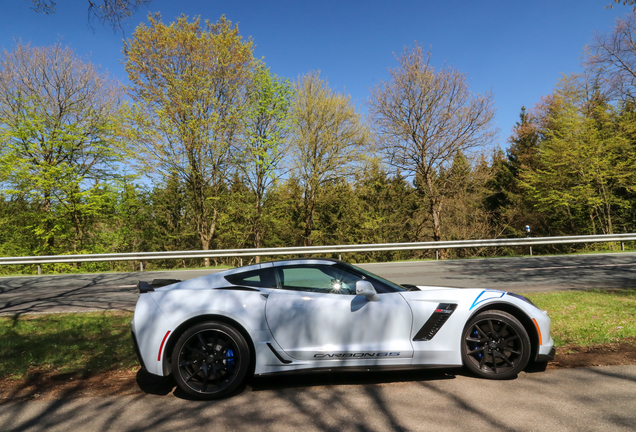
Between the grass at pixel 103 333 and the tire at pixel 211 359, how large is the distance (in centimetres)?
150

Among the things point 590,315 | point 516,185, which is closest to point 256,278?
point 590,315

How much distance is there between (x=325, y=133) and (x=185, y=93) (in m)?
9.31

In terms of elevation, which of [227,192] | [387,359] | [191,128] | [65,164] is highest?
[191,128]

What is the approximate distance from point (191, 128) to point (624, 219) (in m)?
28.2

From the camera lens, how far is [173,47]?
18.7m

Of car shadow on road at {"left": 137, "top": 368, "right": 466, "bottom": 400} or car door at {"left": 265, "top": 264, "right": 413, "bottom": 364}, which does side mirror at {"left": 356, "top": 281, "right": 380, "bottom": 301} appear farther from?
car shadow on road at {"left": 137, "top": 368, "right": 466, "bottom": 400}

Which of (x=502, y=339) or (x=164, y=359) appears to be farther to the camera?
(x=502, y=339)

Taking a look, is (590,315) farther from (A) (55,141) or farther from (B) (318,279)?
(A) (55,141)

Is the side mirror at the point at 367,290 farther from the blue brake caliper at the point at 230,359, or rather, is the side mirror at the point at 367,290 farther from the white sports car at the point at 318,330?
the blue brake caliper at the point at 230,359

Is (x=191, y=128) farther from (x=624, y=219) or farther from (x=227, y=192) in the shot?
(x=624, y=219)

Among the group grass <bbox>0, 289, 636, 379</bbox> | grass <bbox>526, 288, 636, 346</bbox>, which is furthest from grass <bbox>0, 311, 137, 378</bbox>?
grass <bbox>526, 288, 636, 346</bbox>

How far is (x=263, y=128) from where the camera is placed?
22406 millimetres

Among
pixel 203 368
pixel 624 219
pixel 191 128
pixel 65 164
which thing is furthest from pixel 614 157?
pixel 65 164

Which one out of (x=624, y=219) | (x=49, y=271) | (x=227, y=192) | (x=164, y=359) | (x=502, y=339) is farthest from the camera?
(x=624, y=219)
